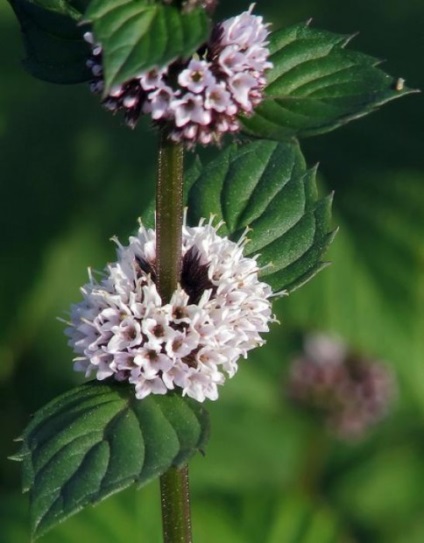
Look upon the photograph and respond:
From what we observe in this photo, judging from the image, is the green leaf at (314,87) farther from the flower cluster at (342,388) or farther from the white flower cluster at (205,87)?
the flower cluster at (342,388)

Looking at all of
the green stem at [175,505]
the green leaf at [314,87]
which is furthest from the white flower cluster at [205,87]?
the green stem at [175,505]

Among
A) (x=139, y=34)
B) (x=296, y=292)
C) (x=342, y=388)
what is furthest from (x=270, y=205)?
(x=342, y=388)

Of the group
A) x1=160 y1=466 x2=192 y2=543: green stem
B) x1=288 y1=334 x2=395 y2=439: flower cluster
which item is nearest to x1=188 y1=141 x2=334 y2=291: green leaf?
x1=160 y1=466 x2=192 y2=543: green stem

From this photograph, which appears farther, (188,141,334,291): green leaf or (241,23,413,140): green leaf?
(188,141,334,291): green leaf

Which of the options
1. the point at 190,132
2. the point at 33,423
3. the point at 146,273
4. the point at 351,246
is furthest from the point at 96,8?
the point at 351,246

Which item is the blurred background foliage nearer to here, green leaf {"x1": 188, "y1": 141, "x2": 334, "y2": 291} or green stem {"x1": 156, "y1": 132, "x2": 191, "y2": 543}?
green leaf {"x1": 188, "y1": 141, "x2": 334, "y2": 291}

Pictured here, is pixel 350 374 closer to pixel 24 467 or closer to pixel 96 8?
pixel 24 467

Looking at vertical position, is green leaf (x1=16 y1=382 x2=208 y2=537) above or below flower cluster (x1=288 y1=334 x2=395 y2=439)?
above

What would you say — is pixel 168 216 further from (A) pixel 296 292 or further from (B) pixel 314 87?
(A) pixel 296 292
